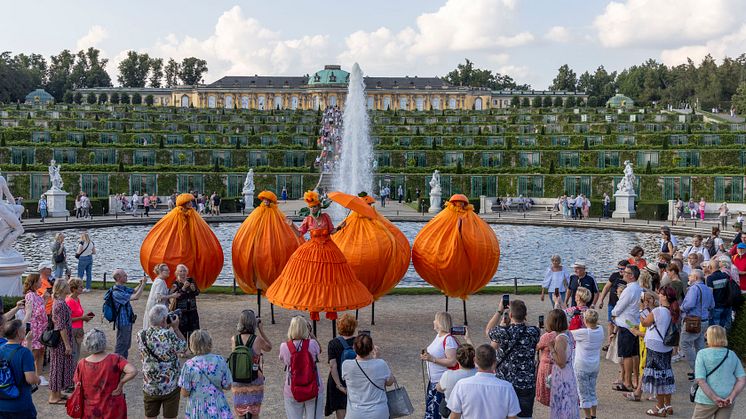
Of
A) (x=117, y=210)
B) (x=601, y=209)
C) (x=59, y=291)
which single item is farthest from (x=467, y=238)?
(x=117, y=210)

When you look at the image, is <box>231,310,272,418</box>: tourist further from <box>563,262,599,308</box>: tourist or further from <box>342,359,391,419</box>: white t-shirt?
<box>563,262,599,308</box>: tourist

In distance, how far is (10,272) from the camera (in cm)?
1552

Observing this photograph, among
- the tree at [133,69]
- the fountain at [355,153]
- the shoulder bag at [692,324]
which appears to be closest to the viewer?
the shoulder bag at [692,324]

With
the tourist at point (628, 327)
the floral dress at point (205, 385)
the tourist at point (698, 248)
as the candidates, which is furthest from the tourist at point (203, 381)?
the tourist at point (698, 248)

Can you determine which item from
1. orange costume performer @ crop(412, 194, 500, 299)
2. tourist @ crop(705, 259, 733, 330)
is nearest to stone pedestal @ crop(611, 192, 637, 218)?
orange costume performer @ crop(412, 194, 500, 299)

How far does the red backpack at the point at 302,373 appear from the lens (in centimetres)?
809

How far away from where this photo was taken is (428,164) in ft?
196

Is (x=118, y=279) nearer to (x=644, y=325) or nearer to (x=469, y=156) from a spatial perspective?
Answer: (x=644, y=325)

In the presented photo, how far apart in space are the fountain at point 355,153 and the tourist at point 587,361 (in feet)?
129

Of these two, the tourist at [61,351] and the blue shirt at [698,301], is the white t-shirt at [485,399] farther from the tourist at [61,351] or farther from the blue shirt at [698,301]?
the blue shirt at [698,301]

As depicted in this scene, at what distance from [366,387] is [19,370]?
11.4 feet

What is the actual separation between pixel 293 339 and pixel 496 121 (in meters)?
80.2

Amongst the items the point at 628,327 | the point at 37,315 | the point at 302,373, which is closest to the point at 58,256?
the point at 37,315

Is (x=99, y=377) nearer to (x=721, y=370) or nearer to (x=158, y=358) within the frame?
(x=158, y=358)
